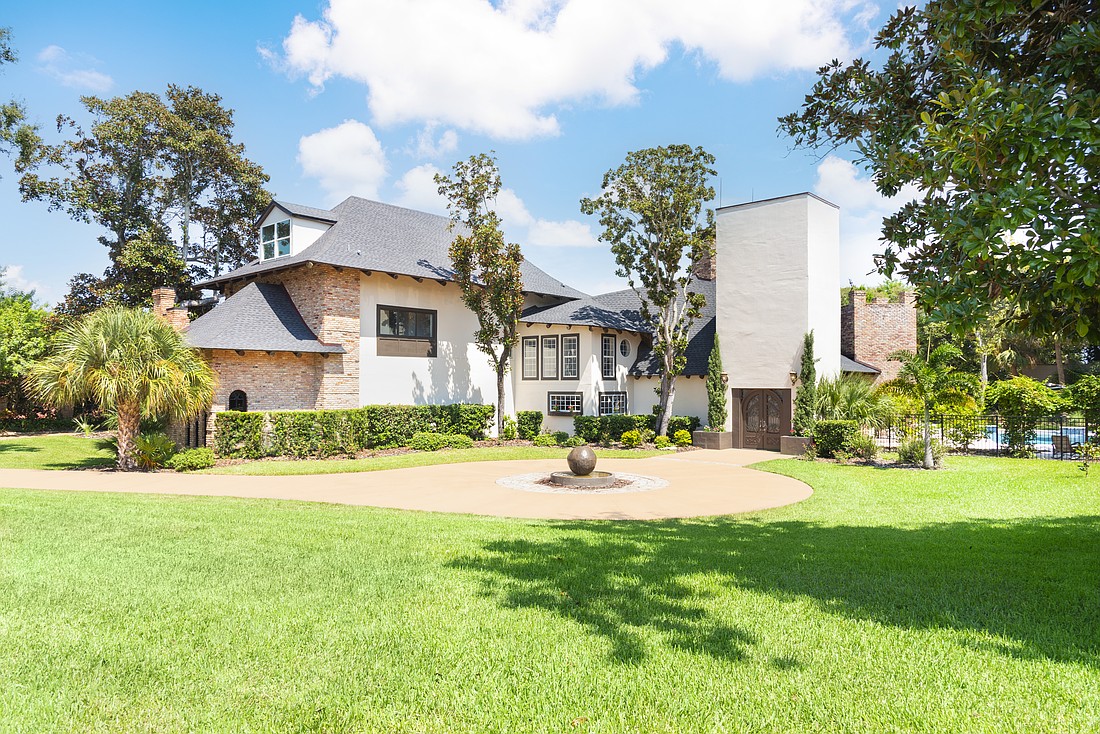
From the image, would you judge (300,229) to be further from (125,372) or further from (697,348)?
(697,348)

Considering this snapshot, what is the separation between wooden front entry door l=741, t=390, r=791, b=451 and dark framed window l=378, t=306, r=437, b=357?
39.2 feet

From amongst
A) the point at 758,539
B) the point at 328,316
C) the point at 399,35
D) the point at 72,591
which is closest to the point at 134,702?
the point at 72,591

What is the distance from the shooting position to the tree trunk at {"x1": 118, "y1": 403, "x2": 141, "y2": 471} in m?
16.6

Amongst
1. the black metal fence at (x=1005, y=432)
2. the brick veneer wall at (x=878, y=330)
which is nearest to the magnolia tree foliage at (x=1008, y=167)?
the black metal fence at (x=1005, y=432)

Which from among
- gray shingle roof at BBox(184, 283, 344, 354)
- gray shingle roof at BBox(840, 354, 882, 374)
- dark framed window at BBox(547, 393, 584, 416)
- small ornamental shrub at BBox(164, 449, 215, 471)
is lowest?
small ornamental shrub at BBox(164, 449, 215, 471)

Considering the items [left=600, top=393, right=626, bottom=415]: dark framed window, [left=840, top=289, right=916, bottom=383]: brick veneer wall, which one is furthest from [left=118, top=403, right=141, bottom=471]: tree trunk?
[left=840, top=289, right=916, bottom=383]: brick veneer wall

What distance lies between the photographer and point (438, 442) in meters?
22.5

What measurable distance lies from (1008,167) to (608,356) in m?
21.6

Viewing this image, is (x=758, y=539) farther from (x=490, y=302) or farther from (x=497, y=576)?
(x=490, y=302)

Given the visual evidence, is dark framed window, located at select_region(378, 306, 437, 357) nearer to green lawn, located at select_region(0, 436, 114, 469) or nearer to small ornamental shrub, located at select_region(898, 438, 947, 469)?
green lawn, located at select_region(0, 436, 114, 469)

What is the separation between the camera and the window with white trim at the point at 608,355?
85.0 feet

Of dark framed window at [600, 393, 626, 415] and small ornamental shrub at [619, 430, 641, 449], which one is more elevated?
dark framed window at [600, 393, 626, 415]

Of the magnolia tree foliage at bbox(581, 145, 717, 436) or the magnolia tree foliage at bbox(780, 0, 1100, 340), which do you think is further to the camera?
the magnolia tree foliage at bbox(581, 145, 717, 436)

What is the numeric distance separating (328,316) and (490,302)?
18.9 feet
